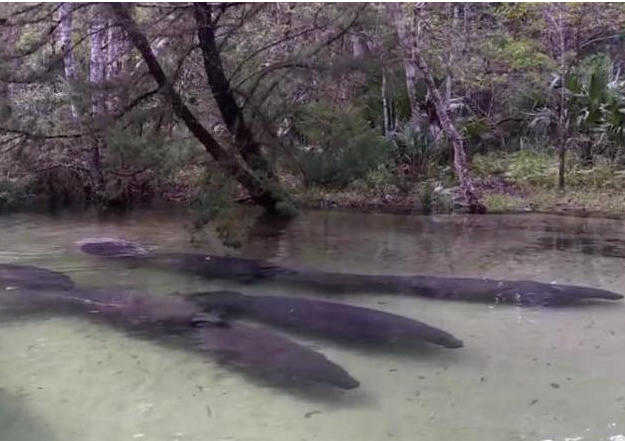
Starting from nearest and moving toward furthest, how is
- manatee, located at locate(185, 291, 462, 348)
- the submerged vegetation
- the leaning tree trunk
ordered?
manatee, located at locate(185, 291, 462, 348), the submerged vegetation, the leaning tree trunk

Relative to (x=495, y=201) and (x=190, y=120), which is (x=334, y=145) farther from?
(x=495, y=201)

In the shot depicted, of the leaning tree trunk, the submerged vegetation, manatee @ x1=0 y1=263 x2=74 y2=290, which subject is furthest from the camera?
the leaning tree trunk

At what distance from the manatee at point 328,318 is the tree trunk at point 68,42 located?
4.29m

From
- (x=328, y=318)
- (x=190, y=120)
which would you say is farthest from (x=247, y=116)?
(x=328, y=318)

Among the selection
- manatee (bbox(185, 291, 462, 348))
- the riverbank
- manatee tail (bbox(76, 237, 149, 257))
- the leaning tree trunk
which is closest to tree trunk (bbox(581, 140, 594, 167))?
the riverbank

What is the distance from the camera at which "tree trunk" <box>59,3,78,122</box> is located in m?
9.56

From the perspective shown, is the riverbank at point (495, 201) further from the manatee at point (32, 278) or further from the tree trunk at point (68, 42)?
the manatee at point (32, 278)

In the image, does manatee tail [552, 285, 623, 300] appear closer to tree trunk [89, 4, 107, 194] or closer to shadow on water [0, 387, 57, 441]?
shadow on water [0, 387, 57, 441]

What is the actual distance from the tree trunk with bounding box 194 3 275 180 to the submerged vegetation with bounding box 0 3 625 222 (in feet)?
0.08

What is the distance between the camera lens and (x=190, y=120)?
34.3 ft

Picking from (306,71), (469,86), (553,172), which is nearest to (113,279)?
(306,71)

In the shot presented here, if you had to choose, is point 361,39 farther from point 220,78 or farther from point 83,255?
point 83,255

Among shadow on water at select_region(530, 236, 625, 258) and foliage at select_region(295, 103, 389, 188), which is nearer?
shadow on water at select_region(530, 236, 625, 258)

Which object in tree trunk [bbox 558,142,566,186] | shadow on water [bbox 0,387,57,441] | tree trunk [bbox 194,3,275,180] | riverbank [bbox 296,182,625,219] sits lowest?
shadow on water [bbox 0,387,57,441]
